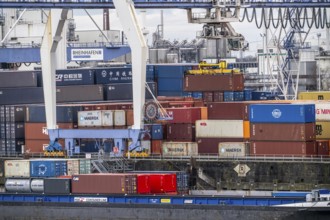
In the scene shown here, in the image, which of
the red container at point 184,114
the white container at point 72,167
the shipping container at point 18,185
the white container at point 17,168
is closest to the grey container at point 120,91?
the red container at point 184,114

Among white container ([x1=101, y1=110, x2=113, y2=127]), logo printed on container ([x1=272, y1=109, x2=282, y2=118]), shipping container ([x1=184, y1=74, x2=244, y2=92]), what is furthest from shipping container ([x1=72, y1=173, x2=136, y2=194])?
shipping container ([x1=184, y1=74, x2=244, y2=92])

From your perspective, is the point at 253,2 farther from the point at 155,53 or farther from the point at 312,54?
the point at 312,54

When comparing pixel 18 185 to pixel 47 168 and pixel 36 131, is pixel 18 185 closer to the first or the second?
pixel 47 168

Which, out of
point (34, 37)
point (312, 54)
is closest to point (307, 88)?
point (312, 54)

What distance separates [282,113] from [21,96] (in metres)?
17.4

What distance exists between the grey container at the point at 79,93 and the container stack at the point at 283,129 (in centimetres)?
1318

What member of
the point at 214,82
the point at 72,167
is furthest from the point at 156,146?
the point at 214,82

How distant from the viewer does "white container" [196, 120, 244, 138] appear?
7744 cm

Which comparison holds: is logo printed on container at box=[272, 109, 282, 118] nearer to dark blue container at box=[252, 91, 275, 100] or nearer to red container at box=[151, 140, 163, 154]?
red container at box=[151, 140, 163, 154]

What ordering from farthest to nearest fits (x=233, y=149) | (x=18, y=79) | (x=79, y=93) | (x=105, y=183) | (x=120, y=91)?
A: (x=120, y=91) < (x=79, y=93) < (x=18, y=79) < (x=233, y=149) < (x=105, y=183)

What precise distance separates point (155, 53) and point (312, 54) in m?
14.4

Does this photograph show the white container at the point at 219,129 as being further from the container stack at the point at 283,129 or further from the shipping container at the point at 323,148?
the shipping container at the point at 323,148

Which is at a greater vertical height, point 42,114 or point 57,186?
point 42,114

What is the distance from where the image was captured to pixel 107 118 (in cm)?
8062
